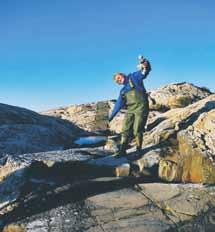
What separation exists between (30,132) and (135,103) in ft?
25.4

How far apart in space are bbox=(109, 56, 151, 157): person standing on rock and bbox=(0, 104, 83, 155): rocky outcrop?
5285mm

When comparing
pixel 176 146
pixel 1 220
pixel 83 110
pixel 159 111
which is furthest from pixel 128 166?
pixel 83 110

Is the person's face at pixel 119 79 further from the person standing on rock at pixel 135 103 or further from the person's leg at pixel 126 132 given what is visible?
the person's leg at pixel 126 132

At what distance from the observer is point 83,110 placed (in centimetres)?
2952

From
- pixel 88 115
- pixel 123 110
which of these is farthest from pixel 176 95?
pixel 88 115

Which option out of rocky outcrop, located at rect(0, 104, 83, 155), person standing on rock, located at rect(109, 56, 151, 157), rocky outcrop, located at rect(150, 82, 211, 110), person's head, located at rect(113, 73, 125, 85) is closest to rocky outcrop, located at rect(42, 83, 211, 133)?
rocky outcrop, located at rect(150, 82, 211, 110)

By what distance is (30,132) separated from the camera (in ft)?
63.4

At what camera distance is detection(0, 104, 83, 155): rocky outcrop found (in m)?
17.2

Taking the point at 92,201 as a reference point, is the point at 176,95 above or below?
above

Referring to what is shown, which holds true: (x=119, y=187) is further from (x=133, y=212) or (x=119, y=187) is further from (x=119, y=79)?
(x=119, y=79)

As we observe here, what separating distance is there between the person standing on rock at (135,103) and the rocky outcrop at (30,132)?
5285 millimetres

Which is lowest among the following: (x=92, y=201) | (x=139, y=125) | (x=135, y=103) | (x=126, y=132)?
(x=92, y=201)

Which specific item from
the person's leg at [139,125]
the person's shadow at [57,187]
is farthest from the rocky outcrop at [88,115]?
the person's shadow at [57,187]

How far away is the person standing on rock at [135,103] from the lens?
1324cm
